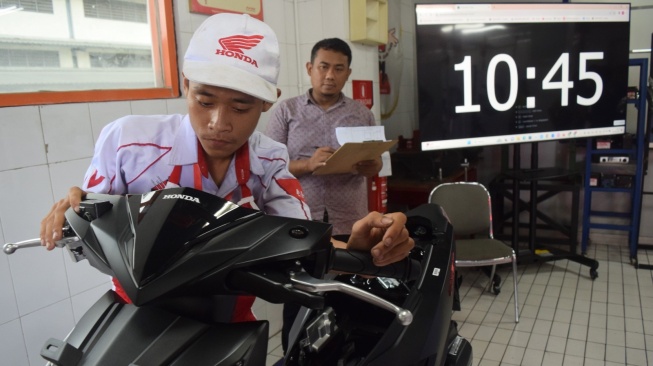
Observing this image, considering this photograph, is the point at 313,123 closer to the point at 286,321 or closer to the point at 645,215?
the point at 286,321

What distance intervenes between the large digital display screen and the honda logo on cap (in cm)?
260

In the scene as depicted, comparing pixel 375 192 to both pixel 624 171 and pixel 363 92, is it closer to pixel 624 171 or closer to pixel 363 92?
pixel 363 92

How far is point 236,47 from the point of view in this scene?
77 cm

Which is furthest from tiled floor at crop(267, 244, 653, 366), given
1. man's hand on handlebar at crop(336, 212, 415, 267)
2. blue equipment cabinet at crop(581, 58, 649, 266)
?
man's hand on handlebar at crop(336, 212, 415, 267)

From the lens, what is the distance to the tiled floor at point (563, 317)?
259 centimetres

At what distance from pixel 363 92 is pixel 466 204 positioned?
1.07m

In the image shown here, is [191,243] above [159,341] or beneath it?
above

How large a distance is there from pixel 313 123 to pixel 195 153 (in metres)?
1.63

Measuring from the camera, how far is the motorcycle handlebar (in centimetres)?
76

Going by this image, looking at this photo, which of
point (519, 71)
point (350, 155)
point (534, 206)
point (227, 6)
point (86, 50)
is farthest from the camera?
point (534, 206)

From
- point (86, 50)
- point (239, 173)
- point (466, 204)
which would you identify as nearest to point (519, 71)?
point (466, 204)

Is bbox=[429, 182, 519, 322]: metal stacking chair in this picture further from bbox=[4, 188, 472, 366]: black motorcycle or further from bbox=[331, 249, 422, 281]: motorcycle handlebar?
bbox=[4, 188, 472, 366]: black motorcycle

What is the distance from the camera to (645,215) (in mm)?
4230

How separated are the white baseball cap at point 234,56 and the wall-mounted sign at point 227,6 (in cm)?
161
